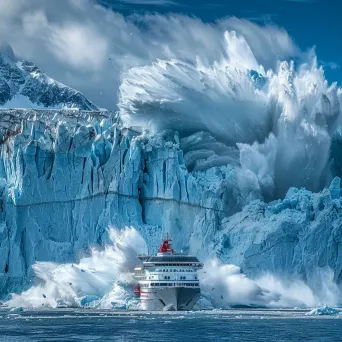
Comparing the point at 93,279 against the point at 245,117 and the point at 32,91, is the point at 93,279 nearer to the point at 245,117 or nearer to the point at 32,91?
the point at 245,117

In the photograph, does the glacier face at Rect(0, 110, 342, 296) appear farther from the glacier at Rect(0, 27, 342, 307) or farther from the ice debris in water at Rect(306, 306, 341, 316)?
the ice debris in water at Rect(306, 306, 341, 316)

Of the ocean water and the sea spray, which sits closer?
the ocean water

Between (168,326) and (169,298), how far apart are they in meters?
9.25

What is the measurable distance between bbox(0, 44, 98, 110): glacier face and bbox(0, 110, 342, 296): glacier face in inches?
1438

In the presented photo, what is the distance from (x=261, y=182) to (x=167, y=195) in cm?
616

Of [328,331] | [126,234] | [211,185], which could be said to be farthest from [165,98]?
[328,331]

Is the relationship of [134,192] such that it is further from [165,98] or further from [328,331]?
[328,331]

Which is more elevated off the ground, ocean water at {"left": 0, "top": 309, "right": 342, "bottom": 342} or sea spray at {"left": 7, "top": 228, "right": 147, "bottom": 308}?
sea spray at {"left": 7, "top": 228, "right": 147, "bottom": 308}

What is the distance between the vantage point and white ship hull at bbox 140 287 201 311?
157 feet

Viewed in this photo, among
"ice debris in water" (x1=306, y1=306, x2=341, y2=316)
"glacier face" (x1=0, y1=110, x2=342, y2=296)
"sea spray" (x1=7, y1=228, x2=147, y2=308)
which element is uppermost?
"glacier face" (x1=0, y1=110, x2=342, y2=296)

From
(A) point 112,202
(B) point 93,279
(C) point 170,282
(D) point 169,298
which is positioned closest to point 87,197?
(A) point 112,202

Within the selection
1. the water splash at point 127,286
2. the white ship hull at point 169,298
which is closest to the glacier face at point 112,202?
the water splash at point 127,286

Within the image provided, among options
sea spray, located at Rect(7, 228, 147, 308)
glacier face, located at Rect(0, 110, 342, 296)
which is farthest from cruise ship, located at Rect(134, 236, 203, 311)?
glacier face, located at Rect(0, 110, 342, 296)

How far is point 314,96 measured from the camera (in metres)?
58.7
